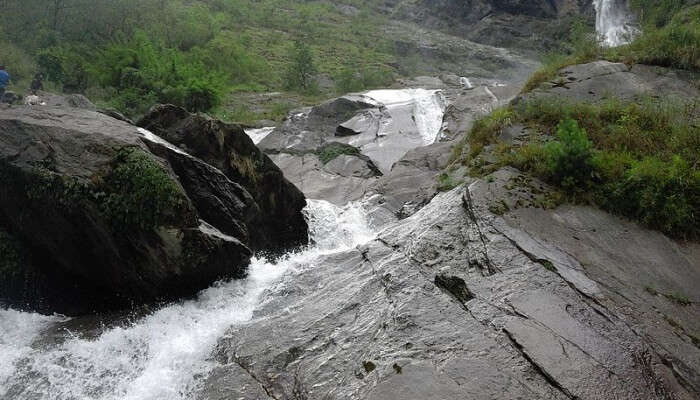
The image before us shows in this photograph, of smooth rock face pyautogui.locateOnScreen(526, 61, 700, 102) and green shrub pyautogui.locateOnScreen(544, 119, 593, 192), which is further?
smooth rock face pyautogui.locateOnScreen(526, 61, 700, 102)

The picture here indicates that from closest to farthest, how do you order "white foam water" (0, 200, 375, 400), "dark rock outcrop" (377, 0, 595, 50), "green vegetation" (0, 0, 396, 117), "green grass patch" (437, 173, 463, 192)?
"white foam water" (0, 200, 375, 400) → "green grass patch" (437, 173, 463, 192) → "green vegetation" (0, 0, 396, 117) → "dark rock outcrop" (377, 0, 595, 50)

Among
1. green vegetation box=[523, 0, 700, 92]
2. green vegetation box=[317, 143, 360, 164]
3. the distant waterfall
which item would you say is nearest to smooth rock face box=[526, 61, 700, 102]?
green vegetation box=[523, 0, 700, 92]

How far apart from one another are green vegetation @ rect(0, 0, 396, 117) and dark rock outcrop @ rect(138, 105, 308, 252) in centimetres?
1374

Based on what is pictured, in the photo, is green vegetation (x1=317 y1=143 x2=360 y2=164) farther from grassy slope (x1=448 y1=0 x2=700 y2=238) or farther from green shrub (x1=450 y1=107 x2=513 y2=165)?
green shrub (x1=450 y1=107 x2=513 y2=165)

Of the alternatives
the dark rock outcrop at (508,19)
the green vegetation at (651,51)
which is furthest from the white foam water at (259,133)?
the dark rock outcrop at (508,19)

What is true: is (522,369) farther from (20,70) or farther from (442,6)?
(442,6)

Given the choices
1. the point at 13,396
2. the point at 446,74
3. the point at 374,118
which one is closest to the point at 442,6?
the point at 446,74

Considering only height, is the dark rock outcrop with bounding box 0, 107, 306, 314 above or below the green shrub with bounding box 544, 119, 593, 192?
below

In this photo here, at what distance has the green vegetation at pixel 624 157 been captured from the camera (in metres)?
7.25

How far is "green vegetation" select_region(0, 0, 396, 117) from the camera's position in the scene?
23.2 m

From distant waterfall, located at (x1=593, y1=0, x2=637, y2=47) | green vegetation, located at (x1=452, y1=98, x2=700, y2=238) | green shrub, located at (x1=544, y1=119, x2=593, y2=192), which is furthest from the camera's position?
distant waterfall, located at (x1=593, y1=0, x2=637, y2=47)

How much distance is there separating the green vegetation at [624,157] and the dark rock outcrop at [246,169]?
422 cm

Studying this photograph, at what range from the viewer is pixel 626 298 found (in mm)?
5969

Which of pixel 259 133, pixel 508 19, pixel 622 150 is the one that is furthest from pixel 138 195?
pixel 508 19
